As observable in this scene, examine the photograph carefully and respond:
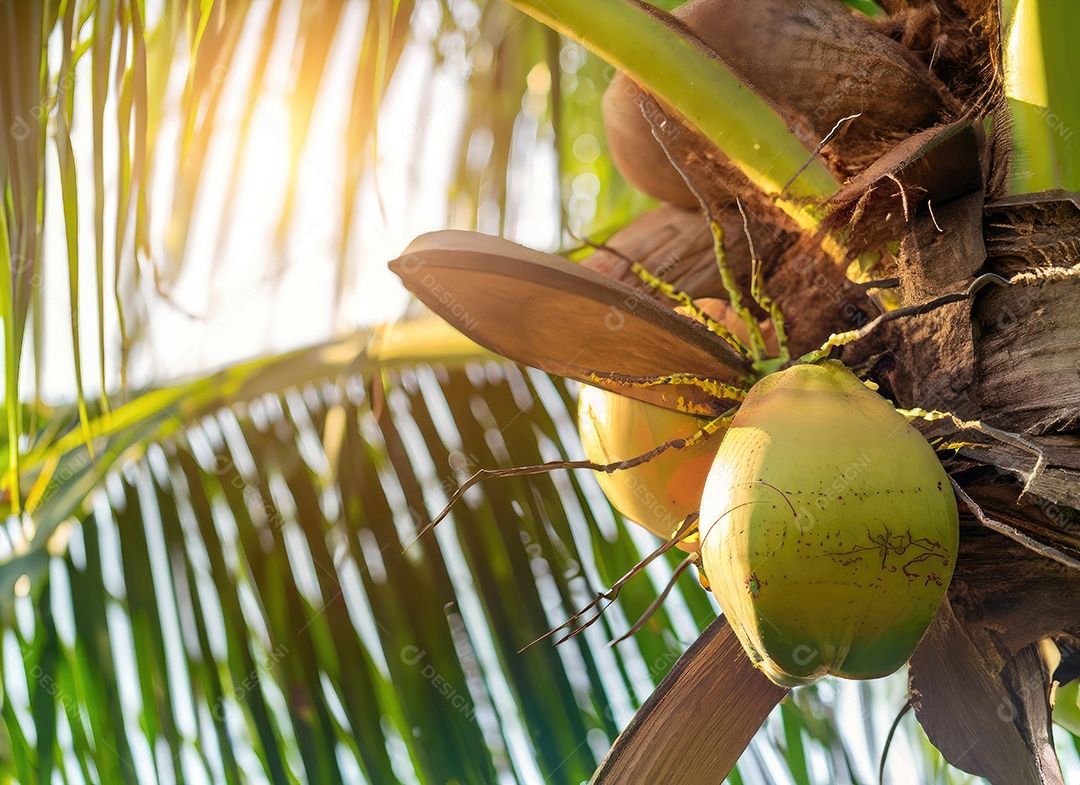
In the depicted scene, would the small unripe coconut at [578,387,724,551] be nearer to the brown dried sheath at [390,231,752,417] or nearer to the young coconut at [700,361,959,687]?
the brown dried sheath at [390,231,752,417]

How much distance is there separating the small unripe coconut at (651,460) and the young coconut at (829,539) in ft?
0.58

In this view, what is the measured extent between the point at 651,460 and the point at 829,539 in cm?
26

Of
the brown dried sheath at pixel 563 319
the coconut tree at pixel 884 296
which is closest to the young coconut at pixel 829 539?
the coconut tree at pixel 884 296

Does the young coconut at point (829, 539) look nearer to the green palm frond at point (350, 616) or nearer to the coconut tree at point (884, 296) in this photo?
the coconut tree at point (884, 296)

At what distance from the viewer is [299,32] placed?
4.01 feet

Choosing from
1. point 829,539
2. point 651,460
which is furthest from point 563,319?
point 829,539

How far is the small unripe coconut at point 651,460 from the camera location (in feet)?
2.94

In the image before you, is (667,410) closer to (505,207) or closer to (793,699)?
(505,207)

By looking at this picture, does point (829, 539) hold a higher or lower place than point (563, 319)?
lower

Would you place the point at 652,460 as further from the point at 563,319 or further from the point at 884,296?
the point at 884,296

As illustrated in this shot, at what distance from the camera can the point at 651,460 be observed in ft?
2.93

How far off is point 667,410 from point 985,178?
37 centimetres

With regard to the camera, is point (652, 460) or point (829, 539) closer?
point (829, 539)

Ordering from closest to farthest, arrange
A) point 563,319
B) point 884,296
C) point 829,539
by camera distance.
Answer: point 829,539 < point 563,319 < point 884,296
